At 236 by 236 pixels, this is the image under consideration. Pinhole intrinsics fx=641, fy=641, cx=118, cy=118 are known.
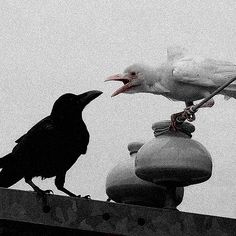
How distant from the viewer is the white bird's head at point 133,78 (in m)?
6.96

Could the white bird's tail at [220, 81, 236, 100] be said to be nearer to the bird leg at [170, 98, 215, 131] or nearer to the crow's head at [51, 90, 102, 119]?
the bird leg at [170, 98, 215, 131]

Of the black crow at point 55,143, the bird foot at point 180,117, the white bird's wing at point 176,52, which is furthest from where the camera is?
the white bird's wing at point 176,52

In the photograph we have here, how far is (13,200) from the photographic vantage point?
16.0ft

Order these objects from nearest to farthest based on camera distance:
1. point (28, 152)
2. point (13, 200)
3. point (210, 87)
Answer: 1. point (13, 200)
2. point (28, 152)
3. point (210, 87)

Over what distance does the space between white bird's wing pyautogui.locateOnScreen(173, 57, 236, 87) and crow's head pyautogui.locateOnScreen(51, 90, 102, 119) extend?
1081 millimetres

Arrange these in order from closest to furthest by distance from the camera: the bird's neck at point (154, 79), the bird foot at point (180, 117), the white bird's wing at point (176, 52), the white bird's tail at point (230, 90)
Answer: the bird foot at point (180, 117)
the white bird's tail at point (230, 90)
the bird's neck at point (154, 79)
the white bird's wing at point (176, 52)

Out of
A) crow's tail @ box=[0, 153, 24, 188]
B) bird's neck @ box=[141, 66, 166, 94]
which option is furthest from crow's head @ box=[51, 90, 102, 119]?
bird's neck @ box=[141, 66, 166, 94]

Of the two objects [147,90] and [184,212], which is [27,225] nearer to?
[184,212]

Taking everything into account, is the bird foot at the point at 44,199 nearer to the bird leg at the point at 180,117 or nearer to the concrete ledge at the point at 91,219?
the concrete ledge at the point at 91,219

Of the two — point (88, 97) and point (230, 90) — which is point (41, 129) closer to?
point (88, 97)

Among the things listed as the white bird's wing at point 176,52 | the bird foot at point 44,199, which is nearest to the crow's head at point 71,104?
the bird foot at point 44,199

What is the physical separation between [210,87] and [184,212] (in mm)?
2071

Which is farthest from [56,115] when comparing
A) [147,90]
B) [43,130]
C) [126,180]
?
[147,90]

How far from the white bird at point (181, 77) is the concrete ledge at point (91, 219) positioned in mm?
1978
